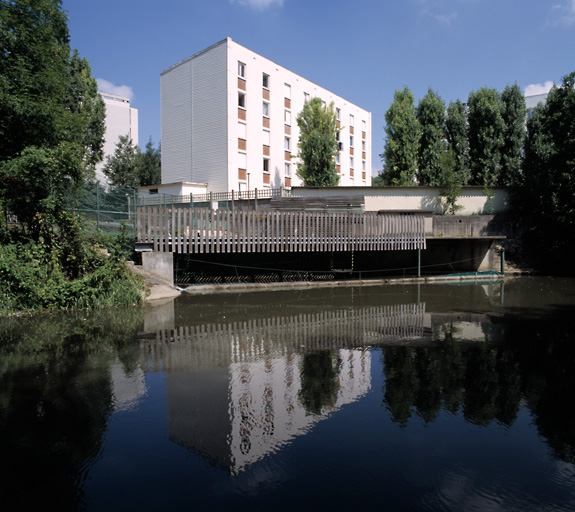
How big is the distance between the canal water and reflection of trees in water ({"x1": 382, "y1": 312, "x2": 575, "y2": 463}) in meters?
0.03

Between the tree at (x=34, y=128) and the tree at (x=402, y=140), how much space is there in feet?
88.4

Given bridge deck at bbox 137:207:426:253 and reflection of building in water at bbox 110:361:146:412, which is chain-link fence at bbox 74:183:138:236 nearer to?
bridge deck at bbox 137:207:426:253

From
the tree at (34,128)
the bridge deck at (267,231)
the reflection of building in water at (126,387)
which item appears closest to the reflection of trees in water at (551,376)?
the reflection of building in water at (126,387)

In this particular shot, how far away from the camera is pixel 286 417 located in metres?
4.66

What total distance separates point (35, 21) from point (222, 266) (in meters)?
10.0

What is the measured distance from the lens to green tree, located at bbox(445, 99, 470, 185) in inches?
1369

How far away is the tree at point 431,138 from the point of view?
34.4 metres

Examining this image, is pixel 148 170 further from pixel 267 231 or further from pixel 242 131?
pixel 267 231

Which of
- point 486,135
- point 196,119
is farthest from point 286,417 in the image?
point 486,135

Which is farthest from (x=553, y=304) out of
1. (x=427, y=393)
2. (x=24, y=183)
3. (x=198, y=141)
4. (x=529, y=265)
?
(x=198, y=141)

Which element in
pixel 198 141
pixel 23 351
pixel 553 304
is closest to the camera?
pixel 23 351

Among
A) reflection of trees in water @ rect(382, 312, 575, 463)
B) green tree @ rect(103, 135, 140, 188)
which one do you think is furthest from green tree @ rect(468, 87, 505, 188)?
reflection of trees in water @ rect(382, 312, 575, 463)

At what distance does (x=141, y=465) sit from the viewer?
368 centimetres

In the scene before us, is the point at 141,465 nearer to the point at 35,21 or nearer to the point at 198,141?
the point at 35,21
